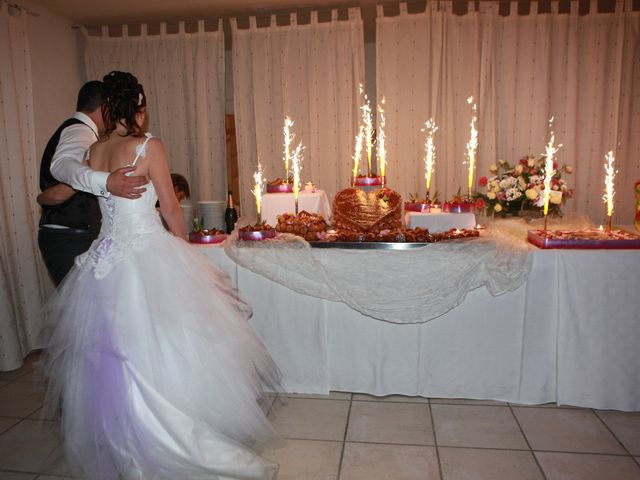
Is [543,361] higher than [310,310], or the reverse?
[310,310]

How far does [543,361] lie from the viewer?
2.65m

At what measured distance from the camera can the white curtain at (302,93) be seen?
197 inches

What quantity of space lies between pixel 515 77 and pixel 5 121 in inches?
174

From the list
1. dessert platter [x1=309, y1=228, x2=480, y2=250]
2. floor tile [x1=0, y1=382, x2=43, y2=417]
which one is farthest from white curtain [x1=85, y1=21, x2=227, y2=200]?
dessert platter [x1=309, y1=228, x2=480, y2=250]

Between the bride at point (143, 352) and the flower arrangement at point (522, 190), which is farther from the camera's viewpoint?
the flower arrangement at point (522, 190)

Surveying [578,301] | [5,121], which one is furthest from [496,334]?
[5,121]

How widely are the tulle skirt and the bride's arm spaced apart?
12 cm

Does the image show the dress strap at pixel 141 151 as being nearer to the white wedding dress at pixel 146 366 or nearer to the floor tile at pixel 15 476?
the white wedding dress at pixel 146 366

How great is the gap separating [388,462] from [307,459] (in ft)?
1.21

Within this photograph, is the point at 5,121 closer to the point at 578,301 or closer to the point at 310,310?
the point at 310,310

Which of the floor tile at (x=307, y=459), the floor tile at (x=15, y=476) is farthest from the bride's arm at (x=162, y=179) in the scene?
the floor tile at (x=15, y=476)

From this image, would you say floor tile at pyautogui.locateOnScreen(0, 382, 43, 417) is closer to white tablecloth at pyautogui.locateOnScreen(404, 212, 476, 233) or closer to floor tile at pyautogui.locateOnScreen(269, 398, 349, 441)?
floor tile at pyautogui.locateOnScreen(269, 398, 349, 441)

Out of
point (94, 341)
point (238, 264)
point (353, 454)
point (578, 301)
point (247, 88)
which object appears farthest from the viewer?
point (247, 88)

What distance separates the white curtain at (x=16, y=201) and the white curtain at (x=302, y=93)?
2.12 meters
